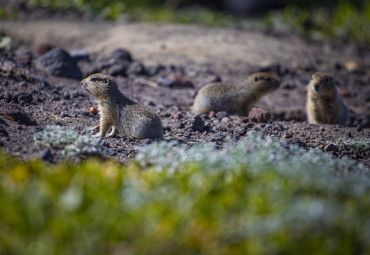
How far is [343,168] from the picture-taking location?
4.34 m

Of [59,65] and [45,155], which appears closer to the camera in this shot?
[45,155]

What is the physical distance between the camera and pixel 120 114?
5.57 metres

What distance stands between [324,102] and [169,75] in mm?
2885

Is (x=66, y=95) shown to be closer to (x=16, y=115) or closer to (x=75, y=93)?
(x=75, y=93)

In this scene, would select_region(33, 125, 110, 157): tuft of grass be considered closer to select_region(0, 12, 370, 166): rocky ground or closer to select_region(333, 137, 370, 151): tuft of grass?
select_region(0, 12, 370, 166): rocky ground

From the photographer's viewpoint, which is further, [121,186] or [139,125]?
[139,125]

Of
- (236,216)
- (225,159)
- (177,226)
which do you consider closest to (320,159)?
(225,159)

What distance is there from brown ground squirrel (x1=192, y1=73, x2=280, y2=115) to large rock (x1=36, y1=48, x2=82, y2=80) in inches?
83.7

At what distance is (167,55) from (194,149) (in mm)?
5436

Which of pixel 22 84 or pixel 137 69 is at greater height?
pixel 137 69

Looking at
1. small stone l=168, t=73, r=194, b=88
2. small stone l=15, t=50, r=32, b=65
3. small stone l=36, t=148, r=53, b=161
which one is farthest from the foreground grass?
small stone l=168, t=73, r=194, b=88

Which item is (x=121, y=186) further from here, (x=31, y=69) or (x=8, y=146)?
(x=31, y=69)

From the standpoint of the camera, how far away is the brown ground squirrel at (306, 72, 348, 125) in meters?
7.36

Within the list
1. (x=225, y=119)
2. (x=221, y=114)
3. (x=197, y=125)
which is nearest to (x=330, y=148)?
(x=225, y=119)
